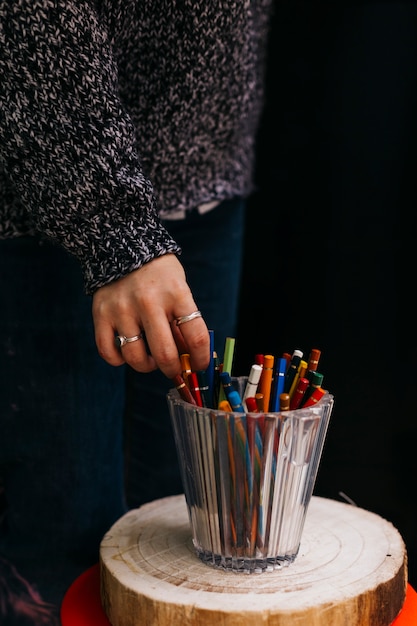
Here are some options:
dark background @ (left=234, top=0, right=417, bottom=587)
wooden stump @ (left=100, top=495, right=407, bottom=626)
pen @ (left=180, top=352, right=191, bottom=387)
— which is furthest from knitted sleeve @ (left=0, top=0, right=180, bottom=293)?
dark background @ (left=234, top=0, right=417, bottom=587)

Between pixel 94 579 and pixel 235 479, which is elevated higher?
pixel 235 479

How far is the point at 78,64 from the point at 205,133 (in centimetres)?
29

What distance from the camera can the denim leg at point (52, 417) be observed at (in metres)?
0.88

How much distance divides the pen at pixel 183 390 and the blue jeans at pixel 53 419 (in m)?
0.24

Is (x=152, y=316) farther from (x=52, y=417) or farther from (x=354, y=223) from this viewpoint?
(x=354, y=223)

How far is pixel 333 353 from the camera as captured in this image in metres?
1.21

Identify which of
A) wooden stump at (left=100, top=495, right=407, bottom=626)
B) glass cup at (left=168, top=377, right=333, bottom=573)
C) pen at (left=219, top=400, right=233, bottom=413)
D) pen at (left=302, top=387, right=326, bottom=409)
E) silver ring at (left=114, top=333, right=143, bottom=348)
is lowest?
wooden stump at (left=100, top=495, right=407, bottom=626)

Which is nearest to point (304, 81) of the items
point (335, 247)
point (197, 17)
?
point (335, 247)

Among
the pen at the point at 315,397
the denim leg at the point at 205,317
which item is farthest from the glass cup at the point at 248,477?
the denim leg at the point at 205,317

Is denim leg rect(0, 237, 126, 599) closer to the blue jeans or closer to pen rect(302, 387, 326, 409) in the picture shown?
the blue jeans

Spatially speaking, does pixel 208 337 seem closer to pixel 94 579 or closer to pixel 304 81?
pixel 94 579

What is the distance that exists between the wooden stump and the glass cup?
0.03 m

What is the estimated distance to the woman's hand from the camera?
690mm

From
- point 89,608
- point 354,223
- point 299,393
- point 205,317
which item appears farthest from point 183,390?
point 354,223
